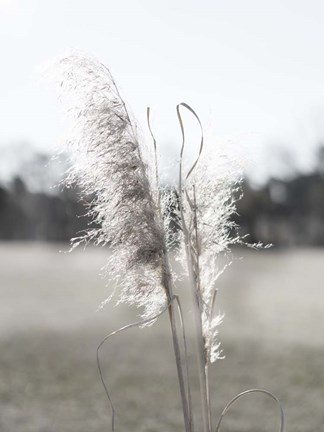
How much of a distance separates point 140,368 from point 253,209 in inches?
1301

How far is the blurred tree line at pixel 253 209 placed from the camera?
135 feet

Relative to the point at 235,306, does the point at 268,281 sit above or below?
below

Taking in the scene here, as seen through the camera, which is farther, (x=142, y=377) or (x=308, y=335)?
(x=308, y=335)

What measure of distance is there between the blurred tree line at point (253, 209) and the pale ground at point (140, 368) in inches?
1037

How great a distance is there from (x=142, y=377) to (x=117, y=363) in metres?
0.63

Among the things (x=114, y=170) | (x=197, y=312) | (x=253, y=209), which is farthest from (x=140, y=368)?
(x=253, y=209)

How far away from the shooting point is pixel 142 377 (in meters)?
7.46

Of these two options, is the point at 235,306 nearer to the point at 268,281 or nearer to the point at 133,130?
the point at 268,281

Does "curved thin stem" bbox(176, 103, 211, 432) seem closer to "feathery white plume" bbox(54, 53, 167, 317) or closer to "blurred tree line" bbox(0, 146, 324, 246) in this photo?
"feathery white plume" bbox(54, 53, 167, 317)

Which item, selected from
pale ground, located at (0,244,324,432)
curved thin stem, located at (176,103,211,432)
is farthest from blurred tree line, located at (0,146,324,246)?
curved thin stem, located at (176,103,211,432)

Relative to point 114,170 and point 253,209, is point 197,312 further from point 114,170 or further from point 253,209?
point 253,209

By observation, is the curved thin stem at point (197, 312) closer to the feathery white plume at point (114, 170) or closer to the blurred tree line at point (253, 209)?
the feathery white plume at point (114, 170)

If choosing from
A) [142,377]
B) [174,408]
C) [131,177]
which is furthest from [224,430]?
[131,177]

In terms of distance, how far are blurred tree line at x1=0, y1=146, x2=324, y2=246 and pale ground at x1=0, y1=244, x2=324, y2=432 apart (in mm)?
26335
